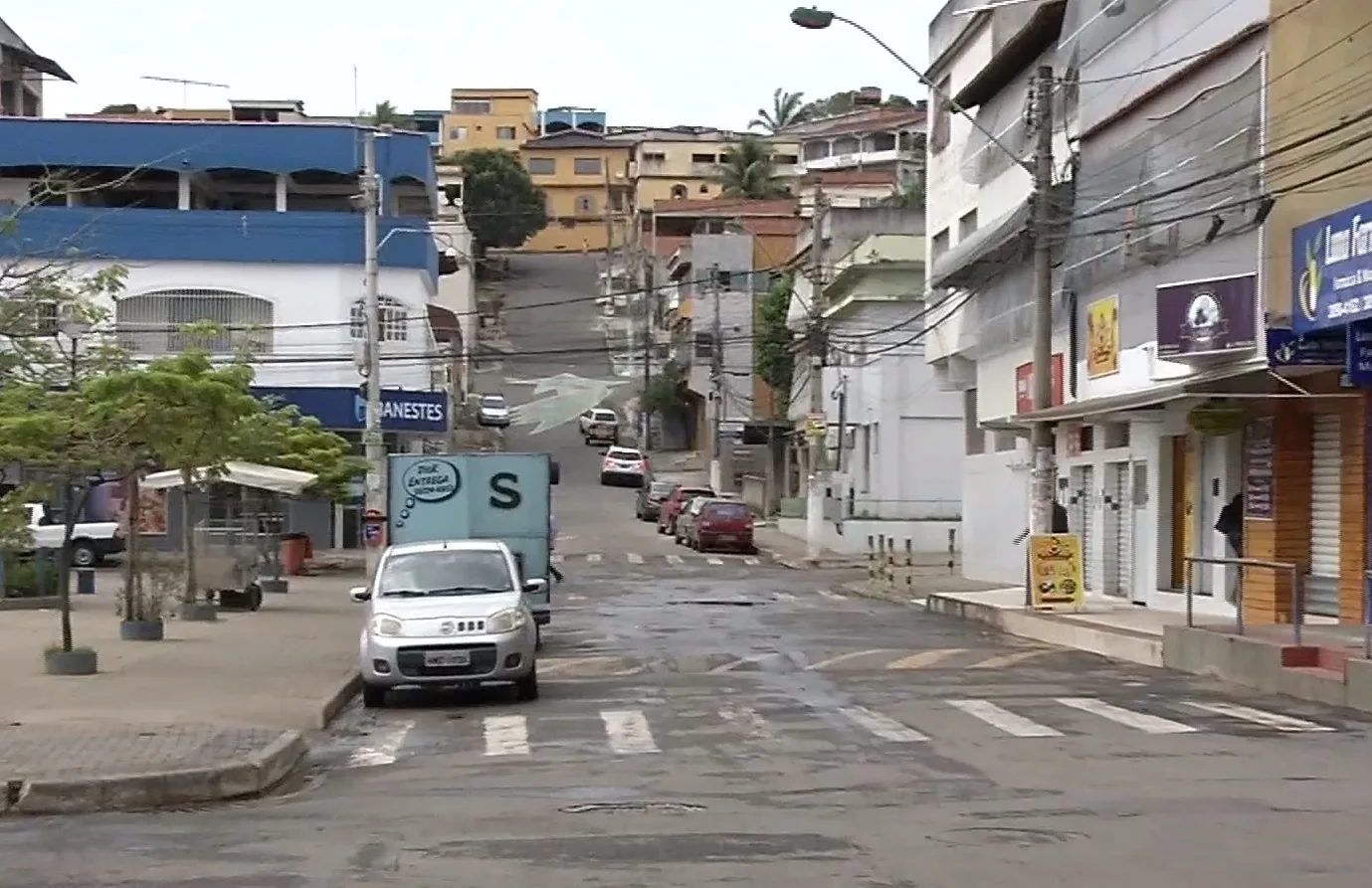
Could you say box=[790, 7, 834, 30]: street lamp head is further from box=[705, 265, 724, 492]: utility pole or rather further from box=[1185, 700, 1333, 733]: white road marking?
box=[705, 265, 724, 492]: utility pole

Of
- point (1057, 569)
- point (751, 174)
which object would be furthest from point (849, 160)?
point (1057, 569)

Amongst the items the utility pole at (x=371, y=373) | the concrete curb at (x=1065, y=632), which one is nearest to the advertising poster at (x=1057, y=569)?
the concrete curb at (x=1065, y=632)

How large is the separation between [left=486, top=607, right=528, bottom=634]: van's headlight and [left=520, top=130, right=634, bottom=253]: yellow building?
121 meters

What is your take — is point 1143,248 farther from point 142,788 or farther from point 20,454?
point 142,788

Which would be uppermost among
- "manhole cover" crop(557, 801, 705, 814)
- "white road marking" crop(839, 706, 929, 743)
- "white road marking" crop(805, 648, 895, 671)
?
"manhole cover" crop(557, 801, 705, 814)

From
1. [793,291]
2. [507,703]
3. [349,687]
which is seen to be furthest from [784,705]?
[793,291]

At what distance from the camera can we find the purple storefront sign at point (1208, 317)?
2488 cm

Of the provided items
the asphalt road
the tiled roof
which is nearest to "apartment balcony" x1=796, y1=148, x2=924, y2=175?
the tiled roof

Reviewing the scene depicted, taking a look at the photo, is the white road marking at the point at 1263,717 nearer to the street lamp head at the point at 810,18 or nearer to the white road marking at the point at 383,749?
the white road marking at the point at 383,749

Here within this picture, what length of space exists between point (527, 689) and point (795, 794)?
298 inches

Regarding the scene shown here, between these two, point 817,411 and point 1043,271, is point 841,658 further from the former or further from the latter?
point 817,411

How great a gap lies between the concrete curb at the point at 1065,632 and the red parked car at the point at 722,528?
21.8m

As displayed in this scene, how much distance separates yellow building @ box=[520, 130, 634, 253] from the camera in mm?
140375

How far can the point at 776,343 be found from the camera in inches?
3059
